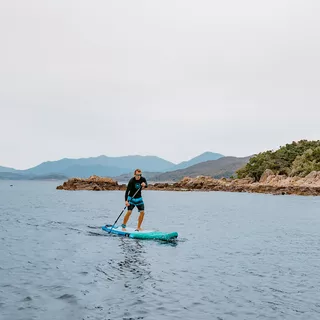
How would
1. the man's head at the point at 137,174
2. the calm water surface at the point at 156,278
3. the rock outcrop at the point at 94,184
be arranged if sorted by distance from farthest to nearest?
the rock outcrop at the point at 94,184 < the man's head at the point at 137,174 < the calm water surface at the point at 156,278

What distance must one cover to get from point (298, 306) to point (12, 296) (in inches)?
351

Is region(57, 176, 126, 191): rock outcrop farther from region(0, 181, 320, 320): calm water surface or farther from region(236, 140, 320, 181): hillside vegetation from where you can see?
region(0, 181, 320, 320): calm water surface

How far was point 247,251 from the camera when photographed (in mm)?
24062

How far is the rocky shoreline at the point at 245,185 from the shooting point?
111 meters

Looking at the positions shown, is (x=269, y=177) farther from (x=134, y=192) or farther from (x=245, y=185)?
(x=134, y=192)

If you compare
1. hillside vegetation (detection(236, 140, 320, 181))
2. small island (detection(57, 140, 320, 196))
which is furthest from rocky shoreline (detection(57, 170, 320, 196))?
hillside vegetation (detection(236, 140, 320, 181))

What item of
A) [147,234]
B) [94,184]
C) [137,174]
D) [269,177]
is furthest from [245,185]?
[137,174]

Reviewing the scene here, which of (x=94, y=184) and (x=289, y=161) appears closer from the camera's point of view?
(x=94, y=184)

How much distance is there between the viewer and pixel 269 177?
130375 mm

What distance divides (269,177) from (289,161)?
14.0 metres

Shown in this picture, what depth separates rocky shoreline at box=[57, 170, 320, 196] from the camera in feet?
366

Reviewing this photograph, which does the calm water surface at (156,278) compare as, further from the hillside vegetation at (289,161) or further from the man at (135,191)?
the hillside vegetation at (289,161)

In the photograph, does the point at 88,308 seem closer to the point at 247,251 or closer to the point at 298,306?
the point at 298,306

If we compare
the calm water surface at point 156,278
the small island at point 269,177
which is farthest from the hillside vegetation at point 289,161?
the calm water surface at point 156,278
